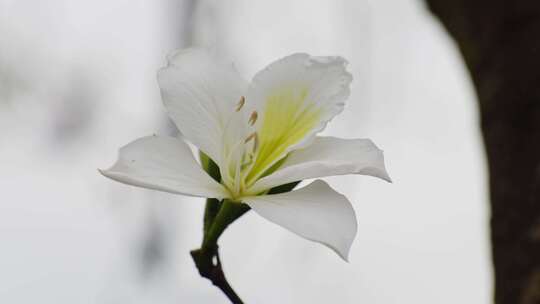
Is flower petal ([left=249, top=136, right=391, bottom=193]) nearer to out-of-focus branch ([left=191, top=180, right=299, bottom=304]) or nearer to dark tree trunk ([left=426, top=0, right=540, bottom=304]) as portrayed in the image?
out-of-focus branch ([left=191, top=180, right=299, bottom=304])

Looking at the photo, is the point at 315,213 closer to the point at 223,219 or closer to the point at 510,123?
the point at 223,219

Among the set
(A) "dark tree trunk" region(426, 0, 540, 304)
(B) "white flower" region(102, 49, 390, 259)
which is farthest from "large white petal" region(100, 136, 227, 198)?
(A) "dark tree trunk" region(426, 0, 540, 304)

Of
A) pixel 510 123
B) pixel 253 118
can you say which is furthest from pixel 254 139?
pixel 510 123

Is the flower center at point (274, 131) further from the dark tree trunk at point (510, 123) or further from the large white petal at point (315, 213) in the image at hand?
the dark tree trunk at point (510, 123)

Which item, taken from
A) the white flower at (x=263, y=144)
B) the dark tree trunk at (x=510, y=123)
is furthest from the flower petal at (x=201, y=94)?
the dark tree trunk at (x=510, y=123)

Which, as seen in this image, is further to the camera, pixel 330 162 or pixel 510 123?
pixel 510 123

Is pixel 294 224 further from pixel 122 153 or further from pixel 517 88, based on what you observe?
pixel 517 88

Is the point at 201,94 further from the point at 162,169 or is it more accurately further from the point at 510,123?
the point at 510,123
